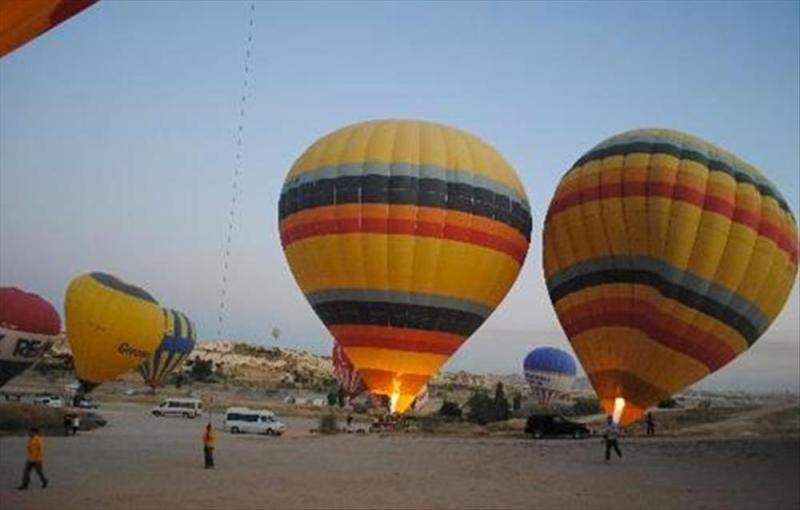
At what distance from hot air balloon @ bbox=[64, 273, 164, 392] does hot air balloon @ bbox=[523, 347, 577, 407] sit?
79.0 ft

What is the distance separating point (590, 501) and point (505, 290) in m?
9.71

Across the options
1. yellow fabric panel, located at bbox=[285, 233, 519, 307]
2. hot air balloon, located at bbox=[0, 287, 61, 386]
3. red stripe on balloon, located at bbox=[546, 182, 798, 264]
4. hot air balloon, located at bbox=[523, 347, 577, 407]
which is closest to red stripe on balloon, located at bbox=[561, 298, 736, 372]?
red stripe on balloon, located at bbox=[546, 182, 798, 264]

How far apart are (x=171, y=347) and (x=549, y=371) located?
24.9 metres

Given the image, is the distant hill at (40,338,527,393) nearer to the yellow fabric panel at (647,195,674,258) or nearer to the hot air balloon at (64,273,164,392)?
the hot air balloon at (64,273,164,392)

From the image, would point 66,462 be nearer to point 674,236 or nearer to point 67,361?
point 674,236

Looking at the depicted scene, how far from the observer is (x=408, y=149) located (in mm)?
22469

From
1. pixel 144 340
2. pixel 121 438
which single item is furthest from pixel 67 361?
pixel 121 438

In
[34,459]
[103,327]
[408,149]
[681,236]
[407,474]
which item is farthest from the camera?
[103,327]

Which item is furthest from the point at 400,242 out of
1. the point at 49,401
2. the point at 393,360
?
the point at 49,401

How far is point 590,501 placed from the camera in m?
15.6

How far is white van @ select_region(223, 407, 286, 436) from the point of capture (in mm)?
36281

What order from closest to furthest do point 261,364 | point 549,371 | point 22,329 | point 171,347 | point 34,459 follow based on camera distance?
point 34,459
point 22,329
point 549,371
point 171,347
point 261,364

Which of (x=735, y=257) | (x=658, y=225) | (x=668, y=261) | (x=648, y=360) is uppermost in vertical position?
(x=658, y=225)

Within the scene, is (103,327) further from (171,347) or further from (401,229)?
(401,229)
